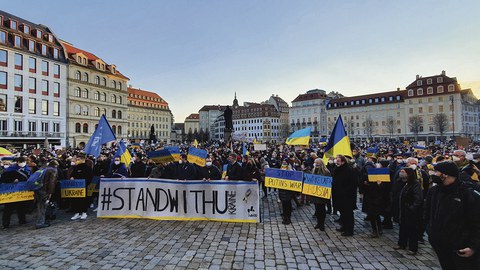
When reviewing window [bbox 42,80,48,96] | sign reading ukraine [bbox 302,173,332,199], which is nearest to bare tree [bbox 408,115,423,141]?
sign reading ukraine [bbox 302,173,332,199]

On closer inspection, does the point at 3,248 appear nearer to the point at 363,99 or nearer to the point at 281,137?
the point at 363,99

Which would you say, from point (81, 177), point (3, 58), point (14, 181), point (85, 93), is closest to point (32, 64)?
point (3, 58)

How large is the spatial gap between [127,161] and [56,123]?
52803mm

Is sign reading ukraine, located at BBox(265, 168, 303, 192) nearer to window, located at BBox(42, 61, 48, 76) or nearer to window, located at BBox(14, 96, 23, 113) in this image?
window, located at BBox(14, 96, 23, 113)

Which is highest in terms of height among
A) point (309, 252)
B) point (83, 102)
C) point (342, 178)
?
point (83, 102)

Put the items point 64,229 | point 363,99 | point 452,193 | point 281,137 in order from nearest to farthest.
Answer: point 452,193
point 64,229
point 363,99
point 281,137

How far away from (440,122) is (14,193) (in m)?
89.9

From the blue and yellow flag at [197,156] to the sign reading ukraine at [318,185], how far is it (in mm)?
3453

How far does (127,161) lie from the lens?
10914 mm

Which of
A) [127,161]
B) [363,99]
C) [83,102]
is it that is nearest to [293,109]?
[363,99]

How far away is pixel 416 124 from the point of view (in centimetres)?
8238

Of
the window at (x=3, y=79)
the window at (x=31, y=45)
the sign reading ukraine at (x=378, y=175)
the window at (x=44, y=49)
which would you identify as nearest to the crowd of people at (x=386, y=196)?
the sign reading ukraine at (x=378, y=175)

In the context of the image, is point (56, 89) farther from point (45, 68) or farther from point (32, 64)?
point (32, 64)

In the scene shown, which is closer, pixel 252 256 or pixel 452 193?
pixel 452 193
